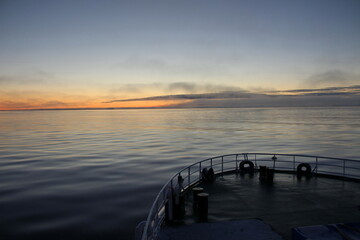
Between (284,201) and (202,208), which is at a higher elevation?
(202,208)

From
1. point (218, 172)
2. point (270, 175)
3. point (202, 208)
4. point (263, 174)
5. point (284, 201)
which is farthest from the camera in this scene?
point (218, 172)

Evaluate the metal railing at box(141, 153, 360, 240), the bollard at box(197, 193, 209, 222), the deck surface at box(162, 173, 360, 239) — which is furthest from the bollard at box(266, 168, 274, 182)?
the bollard at box(197, 193, 209, 222)

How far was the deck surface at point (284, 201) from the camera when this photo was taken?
941 cm

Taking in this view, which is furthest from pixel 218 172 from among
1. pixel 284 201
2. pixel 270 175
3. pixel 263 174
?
pixel 284 201

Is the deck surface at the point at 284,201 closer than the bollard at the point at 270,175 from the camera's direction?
Yes

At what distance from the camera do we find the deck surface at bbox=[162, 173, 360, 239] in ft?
30.9

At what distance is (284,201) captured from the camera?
1122 cm

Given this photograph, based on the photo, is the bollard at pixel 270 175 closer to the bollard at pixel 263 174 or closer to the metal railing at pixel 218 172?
the bollard at pixel 263 174

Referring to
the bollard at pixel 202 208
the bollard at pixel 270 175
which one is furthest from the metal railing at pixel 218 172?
the bollard at pixel 270 175

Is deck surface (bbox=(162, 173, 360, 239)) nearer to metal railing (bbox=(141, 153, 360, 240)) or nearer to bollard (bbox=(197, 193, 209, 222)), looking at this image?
bollard (bbox=(197, 193, 209, 222))

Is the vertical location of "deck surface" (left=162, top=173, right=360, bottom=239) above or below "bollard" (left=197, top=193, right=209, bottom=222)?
below

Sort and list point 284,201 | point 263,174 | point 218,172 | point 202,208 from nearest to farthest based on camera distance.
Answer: point 202,208, point 284,201, point 263,174, point 218,172

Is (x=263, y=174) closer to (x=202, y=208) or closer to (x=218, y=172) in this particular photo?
(x=218, y=172)

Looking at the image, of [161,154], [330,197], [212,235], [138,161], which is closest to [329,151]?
[161,154]
